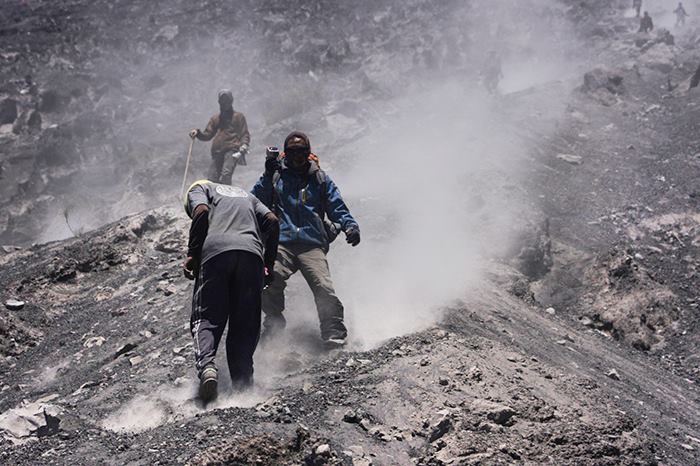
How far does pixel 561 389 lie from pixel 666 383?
2.32m

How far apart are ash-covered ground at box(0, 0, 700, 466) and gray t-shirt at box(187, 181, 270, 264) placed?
101 centimetres

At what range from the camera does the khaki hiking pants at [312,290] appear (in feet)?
16.8

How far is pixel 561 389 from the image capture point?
14.7 feet

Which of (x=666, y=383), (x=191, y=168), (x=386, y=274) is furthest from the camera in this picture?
(x=191, y=168)

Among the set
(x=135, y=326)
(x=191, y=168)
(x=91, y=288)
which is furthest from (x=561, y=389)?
(x=191, y=168)

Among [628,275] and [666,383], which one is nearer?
[666,383]

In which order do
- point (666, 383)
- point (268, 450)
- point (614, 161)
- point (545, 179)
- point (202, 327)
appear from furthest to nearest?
point (614, 161)
point (545, 179)
point (666, 383)
point (202, 327)
point (268, 450)

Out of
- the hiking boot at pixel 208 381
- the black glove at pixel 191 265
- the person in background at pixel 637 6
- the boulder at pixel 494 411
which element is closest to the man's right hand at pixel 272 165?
the black glove at pixel 191 265

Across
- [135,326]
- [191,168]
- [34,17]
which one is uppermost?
[34,17]

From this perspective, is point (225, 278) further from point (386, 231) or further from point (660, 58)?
point (660, 58)

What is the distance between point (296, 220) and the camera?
5.33 m

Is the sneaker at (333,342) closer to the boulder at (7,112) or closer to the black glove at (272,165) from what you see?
the black glove at (272,165)

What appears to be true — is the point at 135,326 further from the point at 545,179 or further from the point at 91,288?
the point at 545,179

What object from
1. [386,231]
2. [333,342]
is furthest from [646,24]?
[333,342]
